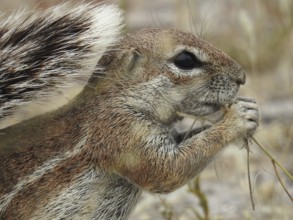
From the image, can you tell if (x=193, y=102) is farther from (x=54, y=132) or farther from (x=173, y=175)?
(x=54, y=132)

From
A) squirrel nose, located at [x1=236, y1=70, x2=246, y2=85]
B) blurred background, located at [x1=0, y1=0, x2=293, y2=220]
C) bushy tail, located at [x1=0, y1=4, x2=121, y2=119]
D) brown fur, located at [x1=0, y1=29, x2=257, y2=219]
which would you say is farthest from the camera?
blurred background, located at [x1=0, y1=0, x2=293, y2=220]

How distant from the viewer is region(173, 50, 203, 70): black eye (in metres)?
5.02

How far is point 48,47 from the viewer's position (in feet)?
15.3

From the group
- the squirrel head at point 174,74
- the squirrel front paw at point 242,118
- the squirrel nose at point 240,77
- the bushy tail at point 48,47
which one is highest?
the bushy tail at point 48,47

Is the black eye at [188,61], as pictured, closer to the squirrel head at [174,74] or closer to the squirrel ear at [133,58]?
the squirrel head at [174,74]

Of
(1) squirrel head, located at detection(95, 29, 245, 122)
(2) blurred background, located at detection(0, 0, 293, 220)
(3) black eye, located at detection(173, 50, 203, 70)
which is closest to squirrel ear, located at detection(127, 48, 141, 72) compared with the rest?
(1) squirrel head, located at detection(95, 29, 245, 122)

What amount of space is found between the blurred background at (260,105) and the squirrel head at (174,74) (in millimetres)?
451

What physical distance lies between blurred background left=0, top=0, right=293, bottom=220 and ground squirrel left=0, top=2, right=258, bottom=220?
0.35 m

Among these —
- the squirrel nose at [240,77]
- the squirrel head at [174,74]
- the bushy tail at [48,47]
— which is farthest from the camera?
the squirrel nose at [240,77]

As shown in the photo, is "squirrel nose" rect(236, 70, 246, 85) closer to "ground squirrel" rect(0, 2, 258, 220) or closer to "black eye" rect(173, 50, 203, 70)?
"ground squirrel" rect(0, 2, 258, 220)

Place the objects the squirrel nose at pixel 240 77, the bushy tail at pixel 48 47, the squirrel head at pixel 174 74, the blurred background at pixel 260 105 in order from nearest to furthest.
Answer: the bushy tail at pixel 48 47, the squirrel head at pixel 174 74, the squirrel nose at pixel 240 77, the blurred background at pixel 260 105

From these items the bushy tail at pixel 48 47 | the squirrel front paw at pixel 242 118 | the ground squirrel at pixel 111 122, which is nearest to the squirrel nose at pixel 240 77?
the ground squirrel at pixel 111 122

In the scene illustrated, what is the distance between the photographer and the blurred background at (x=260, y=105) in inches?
231

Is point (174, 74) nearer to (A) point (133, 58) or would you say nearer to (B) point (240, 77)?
(A) point (133, 58)
